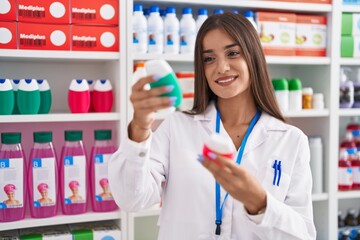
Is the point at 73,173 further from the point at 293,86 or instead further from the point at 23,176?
the point at 293,86

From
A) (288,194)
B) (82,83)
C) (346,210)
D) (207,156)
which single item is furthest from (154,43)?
(346,210)

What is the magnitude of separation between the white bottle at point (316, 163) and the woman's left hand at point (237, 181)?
1.43 meters

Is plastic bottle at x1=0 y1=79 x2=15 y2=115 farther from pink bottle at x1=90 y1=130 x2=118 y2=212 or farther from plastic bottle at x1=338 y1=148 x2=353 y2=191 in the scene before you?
plastic bottle at x1=338 y1=148 x2=353 y2=191

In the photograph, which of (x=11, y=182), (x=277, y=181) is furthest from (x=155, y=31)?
(x=277, y=181)

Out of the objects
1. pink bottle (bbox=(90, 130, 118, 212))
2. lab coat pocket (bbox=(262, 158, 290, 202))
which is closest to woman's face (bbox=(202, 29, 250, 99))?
lab coat pocket (bbox=(262, 158, 290, 202))

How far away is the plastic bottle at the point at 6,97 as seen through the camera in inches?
75.8

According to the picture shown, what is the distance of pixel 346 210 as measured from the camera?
2.96 meters

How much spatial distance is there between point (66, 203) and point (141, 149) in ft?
3.25

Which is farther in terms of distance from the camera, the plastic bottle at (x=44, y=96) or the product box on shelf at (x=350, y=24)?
the product box on shelf at (x=350, y=24)

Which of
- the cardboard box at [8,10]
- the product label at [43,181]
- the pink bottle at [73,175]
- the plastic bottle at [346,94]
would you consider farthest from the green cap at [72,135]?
the plastic bottle at [346,94]

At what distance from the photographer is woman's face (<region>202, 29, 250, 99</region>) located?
1467mm

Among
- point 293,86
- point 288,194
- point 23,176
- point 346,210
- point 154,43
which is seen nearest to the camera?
point 288,194

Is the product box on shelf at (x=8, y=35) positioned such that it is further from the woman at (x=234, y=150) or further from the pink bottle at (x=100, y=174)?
the woman at (x=234, y=150)

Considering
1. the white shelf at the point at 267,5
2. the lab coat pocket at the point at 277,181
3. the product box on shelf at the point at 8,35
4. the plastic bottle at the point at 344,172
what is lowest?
the plastic bottle at the point at 344,172
